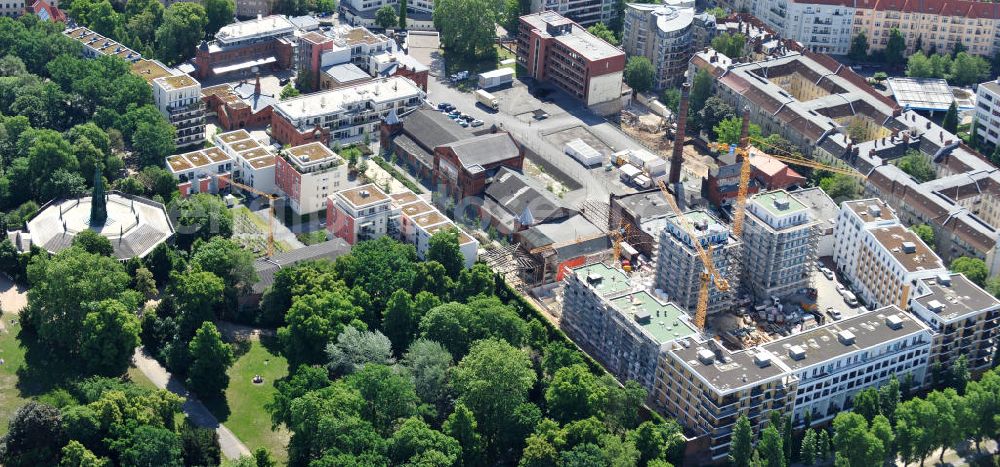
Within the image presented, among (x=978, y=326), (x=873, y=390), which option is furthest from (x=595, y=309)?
(x=978, y=326)

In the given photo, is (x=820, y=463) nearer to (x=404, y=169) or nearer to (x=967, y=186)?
(x=967, y=186)

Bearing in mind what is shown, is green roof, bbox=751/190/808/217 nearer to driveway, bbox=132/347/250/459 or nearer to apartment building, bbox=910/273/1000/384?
apartment building, bbox=910/273/1000/384

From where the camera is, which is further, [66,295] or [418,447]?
[66,295]

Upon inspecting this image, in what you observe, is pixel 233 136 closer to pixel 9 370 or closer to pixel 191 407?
pixel 9 370

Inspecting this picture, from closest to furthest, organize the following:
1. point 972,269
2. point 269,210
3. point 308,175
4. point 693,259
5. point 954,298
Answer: point 954,298 < point 693,259 < point 972,269 < point 308,175 < point 269,210

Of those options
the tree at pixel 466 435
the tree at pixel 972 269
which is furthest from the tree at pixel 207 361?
the tree at pixel 972 269

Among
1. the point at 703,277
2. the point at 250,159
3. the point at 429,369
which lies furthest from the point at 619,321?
the point at 250,159
